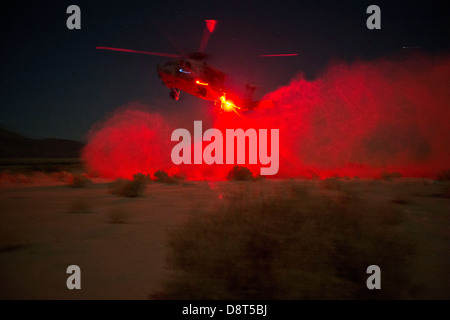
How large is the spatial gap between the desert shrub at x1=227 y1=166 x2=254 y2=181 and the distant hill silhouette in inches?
1548

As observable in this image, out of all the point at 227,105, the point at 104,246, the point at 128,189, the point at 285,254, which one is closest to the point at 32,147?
the point at 128,189

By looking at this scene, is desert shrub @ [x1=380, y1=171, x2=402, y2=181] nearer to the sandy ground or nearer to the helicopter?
the sandy ground

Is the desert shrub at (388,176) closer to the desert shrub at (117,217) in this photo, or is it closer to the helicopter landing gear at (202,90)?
the helicopter landing gear at (202,90)

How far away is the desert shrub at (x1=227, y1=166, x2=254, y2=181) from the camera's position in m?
15.8

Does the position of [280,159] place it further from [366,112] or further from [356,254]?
[356,254]

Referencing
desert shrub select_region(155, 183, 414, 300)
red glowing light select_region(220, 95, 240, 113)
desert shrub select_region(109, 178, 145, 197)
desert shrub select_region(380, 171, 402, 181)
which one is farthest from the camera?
desert shrub select_region(380, 171, 402, 181)

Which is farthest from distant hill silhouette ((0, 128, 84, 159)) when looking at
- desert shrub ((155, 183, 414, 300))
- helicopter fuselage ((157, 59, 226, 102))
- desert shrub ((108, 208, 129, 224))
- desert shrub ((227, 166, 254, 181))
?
desert shrub ((155, 183, 414, 300))

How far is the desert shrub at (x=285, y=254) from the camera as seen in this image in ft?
9.30

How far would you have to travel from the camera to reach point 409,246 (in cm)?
348

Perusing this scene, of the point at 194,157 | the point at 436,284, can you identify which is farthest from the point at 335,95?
the point at 436,284

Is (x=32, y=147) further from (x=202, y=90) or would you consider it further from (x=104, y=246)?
(x=104, y=246)

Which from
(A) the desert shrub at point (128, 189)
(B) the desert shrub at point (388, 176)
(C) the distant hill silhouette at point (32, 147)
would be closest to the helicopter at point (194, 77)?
(A) the desert shrub at point (128, 189)

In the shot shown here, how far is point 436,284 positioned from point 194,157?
18.2m

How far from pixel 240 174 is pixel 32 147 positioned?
161 ft
